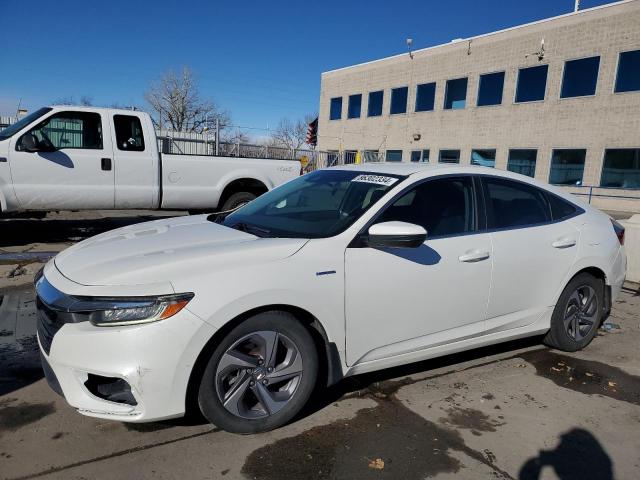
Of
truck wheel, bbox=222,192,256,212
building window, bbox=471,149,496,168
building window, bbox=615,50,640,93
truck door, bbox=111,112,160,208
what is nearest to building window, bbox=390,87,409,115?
building window, bbox=471,149,496,168

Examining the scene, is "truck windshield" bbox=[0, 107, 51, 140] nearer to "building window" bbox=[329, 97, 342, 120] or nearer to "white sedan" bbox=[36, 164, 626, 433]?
"white sedan" bbox=[36, 164, 626, 433]

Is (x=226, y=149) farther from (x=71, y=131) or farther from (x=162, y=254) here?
(x=162, y=254)

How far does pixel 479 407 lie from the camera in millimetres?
3332

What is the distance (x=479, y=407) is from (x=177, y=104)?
56.5m

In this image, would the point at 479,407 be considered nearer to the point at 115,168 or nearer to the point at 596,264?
the point at 596,264

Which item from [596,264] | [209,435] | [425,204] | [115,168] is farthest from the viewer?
[115,168]

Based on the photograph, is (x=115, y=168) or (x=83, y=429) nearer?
(x=83, y=429)

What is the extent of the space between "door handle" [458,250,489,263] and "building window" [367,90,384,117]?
91.3 ft

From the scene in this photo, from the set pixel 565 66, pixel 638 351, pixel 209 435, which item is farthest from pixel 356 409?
pixel 565 66

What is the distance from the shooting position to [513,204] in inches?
156

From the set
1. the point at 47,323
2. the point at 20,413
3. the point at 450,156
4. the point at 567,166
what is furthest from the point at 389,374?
the point at 450,156

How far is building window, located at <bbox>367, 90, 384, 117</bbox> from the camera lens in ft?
99.2

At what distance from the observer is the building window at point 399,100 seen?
94.2ft

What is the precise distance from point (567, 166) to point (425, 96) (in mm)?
9037
